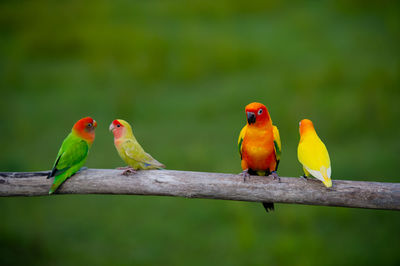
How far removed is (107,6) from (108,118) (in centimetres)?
205

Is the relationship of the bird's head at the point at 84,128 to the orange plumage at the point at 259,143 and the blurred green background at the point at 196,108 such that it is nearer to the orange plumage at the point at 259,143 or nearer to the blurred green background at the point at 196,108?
the orange plumage at the point at 259,143

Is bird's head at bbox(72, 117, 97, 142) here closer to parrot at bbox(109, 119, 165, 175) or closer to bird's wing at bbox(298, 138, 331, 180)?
parrot at bbox(109, 119, 165, 175)

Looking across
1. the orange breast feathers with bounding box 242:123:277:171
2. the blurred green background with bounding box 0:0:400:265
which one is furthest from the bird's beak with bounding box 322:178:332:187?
the blurred green background with bounding box 0:0:400:265

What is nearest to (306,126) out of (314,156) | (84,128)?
(314,156)

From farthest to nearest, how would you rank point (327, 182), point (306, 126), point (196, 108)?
point (196, 108), point (306, 126), point (327, 182)

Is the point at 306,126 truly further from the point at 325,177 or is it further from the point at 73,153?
the point at 73,153

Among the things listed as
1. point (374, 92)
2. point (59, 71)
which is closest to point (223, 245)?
point (374, 92)

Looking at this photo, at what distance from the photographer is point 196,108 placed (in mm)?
5207

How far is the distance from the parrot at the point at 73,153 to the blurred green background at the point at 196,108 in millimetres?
2065

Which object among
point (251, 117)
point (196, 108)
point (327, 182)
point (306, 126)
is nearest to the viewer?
point (327, 182)

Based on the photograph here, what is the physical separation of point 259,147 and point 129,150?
0.75 meters

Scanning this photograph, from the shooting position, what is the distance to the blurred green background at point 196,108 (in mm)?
3840

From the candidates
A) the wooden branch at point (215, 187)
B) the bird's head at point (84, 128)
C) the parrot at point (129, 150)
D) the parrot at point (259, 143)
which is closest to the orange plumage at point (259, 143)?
the parrot at point (259, 143)

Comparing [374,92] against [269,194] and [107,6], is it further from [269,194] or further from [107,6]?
[107,6]
